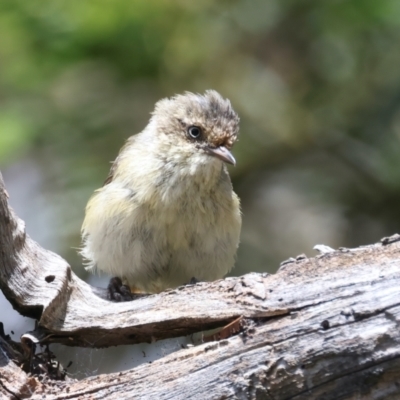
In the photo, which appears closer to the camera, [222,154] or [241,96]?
[222,154]

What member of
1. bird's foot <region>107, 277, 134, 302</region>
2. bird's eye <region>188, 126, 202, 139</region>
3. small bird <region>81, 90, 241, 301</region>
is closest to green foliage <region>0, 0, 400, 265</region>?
small bird <region>81, 90, 241, 301</region>

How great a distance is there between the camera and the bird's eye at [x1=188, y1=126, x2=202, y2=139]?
5.56m

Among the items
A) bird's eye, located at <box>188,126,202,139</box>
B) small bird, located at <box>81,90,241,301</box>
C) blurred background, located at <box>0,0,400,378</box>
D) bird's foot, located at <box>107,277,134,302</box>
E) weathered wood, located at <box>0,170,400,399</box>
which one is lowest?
weathered wood, located at <box>0,170,400,399</box>

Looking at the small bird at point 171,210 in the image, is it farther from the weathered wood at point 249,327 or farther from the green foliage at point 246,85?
the green foliage at point 246,85

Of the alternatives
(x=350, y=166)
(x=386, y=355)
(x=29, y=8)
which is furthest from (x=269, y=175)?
(x=386, y=355)

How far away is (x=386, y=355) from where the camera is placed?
11.1ft

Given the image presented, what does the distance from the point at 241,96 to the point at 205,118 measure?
5.92 ft

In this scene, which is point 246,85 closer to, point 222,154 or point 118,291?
point 222,154

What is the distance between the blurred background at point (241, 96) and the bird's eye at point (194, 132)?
106 centimetres

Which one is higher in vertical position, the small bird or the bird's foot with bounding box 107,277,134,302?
the small bird

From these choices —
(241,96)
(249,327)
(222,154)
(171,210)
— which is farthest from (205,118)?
(249,327)

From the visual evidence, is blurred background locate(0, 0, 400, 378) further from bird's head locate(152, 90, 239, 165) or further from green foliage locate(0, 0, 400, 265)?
bird's head locate(152, 90, 239, 165)

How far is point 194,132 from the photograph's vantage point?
561 centimetres

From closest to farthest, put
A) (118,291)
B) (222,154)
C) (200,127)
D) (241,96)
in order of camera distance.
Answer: (118,291) → (222,154) → (200,127) → (241,96)
